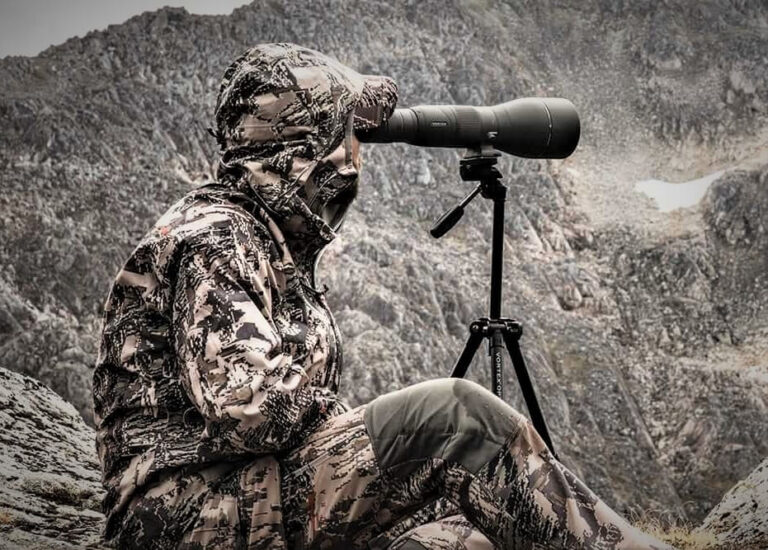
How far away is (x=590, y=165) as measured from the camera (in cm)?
1095

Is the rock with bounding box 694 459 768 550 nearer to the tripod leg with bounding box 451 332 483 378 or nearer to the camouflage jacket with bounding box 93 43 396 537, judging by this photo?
Answer: the tripod leg with bounding box 451 332 483 378

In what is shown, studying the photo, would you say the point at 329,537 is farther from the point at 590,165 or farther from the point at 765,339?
the point at 590,165

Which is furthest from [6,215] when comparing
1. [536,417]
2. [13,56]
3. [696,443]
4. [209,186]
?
[696,443]

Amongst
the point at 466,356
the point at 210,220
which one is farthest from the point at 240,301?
the point at 466,356

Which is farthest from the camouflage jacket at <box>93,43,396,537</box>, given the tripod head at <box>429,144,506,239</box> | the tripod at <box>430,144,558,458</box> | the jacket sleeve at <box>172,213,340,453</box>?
the tripod at <box>430,144,558,458</box>

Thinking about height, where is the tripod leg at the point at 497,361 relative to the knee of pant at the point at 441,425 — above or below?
below

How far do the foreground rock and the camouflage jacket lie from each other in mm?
1417

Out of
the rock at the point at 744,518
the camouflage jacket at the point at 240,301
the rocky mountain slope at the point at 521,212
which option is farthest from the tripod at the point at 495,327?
the rocky mountain slope at the point at 521,212

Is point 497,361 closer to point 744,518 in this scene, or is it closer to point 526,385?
point 526,385

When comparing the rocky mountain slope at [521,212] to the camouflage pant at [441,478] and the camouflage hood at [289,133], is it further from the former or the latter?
the camouflage pant at [441,478]

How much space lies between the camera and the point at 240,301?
68.9 inches

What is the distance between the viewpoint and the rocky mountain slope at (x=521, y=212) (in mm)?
7637

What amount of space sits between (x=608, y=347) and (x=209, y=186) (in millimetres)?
8120

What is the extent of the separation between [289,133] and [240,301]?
1.57 ft
